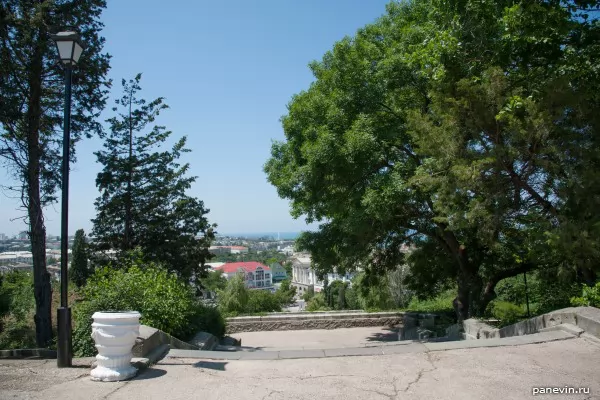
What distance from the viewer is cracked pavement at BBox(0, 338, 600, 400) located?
4.62m

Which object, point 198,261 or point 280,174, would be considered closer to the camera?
point 280,174

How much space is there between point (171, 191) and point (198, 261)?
316 cm

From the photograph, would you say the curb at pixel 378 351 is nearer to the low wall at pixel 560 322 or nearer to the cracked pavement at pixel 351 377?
the cracked pavement at pixel 351 377

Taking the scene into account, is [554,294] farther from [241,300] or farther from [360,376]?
[241,300]

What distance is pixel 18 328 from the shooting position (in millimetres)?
13148

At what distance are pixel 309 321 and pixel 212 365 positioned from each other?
36.1 ft

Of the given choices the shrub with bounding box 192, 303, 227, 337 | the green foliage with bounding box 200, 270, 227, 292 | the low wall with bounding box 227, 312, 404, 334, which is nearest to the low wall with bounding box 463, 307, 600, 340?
Result: the shrub with bounding box 192, 303, 227, 337

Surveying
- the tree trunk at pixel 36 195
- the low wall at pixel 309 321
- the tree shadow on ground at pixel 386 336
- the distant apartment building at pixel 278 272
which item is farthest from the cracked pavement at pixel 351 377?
the distant apartment building at pixel 278 272

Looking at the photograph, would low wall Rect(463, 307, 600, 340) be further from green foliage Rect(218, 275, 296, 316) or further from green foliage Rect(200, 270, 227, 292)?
green foliage Rect(200, 270, 227, 292)

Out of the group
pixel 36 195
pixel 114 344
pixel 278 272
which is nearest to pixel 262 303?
pixel 36 195

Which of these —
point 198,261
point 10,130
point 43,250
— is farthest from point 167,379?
point 198,261

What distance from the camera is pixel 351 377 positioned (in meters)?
5.17

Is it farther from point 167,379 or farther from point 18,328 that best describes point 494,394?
point 18,328

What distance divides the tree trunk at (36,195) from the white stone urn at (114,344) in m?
7.98
